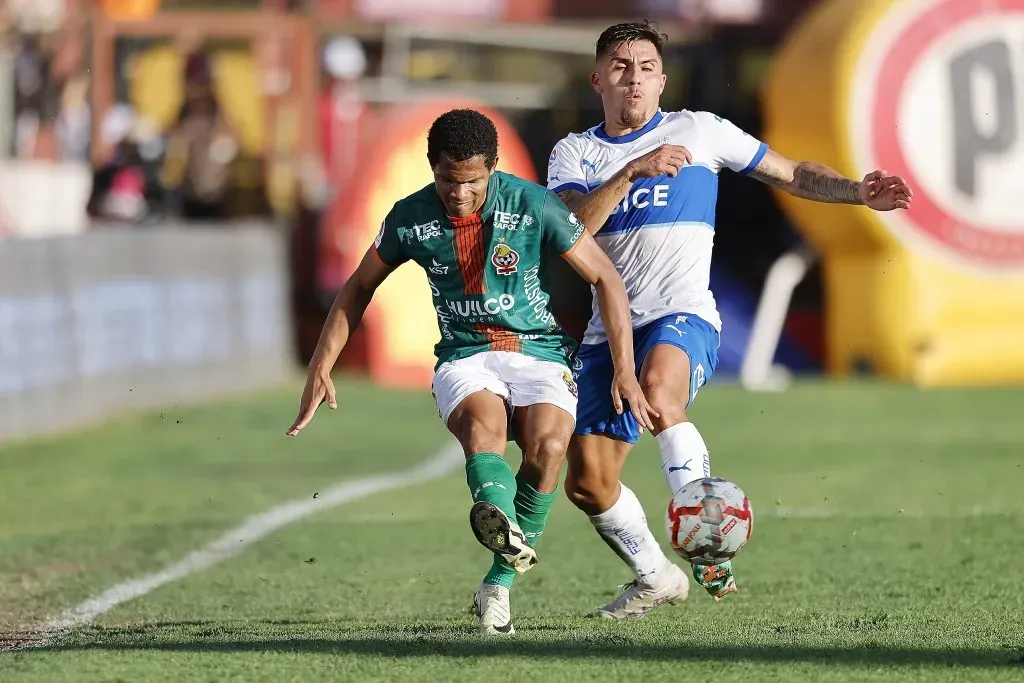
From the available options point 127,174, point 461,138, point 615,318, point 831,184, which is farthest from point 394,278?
point 461,138

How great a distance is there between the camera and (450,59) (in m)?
24.2

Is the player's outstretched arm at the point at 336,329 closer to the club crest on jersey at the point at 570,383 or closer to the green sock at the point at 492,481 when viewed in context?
the green sock at the point at 492,481

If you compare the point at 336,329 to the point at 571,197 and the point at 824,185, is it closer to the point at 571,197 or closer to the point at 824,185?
the point at 571,197

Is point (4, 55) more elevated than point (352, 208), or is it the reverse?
point (4, 55)

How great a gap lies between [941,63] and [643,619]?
12.7 meters

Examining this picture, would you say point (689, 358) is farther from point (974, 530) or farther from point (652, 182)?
point (974, 530)

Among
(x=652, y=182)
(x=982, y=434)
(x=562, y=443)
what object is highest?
(x=652, y=182)

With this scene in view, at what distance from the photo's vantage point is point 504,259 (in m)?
7.22

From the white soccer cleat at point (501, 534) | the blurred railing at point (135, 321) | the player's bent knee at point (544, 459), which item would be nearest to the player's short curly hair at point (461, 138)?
the player's bent knee at point (544, 459)

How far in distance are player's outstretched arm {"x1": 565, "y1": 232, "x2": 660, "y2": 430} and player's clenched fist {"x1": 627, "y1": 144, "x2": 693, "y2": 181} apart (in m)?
0.30

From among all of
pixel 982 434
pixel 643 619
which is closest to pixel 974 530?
pixel 643 619

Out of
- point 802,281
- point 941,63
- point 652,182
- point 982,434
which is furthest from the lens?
point 802,281

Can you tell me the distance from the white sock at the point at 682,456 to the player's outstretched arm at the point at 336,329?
1.21 meters

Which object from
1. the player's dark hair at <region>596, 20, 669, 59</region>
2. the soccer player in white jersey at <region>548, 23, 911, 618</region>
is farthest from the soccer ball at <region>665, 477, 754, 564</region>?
the player's dark hair at <region>596, 20, 669, 59</region>
